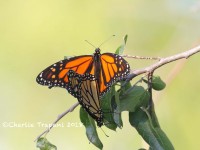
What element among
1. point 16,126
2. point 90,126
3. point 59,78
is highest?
point 16,126

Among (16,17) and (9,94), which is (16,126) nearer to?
(9,94)

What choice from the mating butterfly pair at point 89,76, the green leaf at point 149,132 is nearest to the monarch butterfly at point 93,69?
the mating butterfly pair at point 89,76

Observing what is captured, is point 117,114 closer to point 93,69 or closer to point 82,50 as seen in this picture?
point 93,69

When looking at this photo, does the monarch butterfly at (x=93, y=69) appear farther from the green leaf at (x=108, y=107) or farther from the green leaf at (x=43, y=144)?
the green leaf at (x=43, y=144)

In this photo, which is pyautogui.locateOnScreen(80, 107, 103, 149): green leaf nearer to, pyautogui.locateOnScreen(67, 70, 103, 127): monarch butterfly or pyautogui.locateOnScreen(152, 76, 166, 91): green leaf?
pyautogui.locateOnScreen(67, 70, 103, 127): monarch butterfly

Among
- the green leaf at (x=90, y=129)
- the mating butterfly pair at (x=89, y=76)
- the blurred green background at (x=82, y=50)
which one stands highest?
the blurred green background at (x=82, y=50)

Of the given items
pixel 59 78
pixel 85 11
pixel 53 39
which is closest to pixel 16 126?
pixel 53 39

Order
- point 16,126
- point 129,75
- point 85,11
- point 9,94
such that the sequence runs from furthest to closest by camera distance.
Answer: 1. point 85,11
2. point 9,94
3. point 16,126
4. point 129,75

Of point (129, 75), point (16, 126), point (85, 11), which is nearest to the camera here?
point (129, 75)
